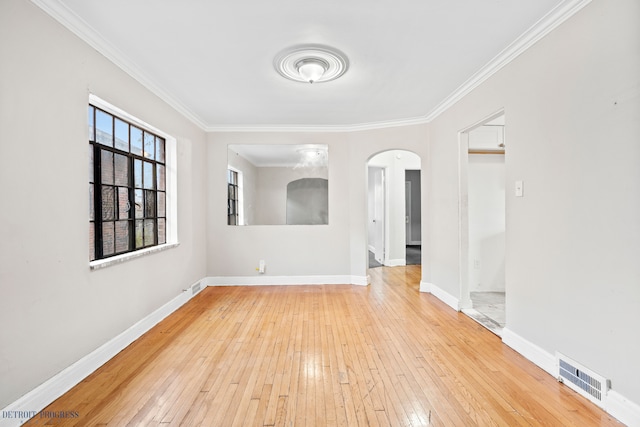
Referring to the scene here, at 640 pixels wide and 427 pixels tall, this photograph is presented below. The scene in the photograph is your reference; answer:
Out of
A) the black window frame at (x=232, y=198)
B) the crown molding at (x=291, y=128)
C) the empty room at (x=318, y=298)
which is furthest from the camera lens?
the black window frame at (x=232, y=198)

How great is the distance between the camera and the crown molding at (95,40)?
1.91m

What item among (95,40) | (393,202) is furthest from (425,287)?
(95,40)

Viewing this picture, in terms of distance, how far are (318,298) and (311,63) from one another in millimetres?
2870

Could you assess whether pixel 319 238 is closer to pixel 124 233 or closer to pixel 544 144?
pixel 124 233

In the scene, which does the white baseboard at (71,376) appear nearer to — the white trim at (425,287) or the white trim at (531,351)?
the white trim at (531,351)

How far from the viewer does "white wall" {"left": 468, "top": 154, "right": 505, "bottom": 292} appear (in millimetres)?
4031

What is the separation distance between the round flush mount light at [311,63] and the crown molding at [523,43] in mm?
1330

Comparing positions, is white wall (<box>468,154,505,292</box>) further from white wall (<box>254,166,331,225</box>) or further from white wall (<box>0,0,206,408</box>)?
white wall (<box>0,0,206,408</box>)

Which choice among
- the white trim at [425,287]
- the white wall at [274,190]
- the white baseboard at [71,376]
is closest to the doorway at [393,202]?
the white trim at [425,287]

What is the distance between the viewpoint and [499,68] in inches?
106

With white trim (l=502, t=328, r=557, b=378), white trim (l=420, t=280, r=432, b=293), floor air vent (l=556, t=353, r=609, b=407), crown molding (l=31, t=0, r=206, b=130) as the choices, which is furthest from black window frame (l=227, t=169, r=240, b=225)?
floor air vent (l=556, t=353, r=609, b=407)

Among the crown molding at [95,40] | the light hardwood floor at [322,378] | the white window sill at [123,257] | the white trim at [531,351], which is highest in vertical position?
the crown molding at [95,40]

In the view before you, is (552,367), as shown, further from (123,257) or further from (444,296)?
(123,257)

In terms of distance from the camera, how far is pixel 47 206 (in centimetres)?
189
